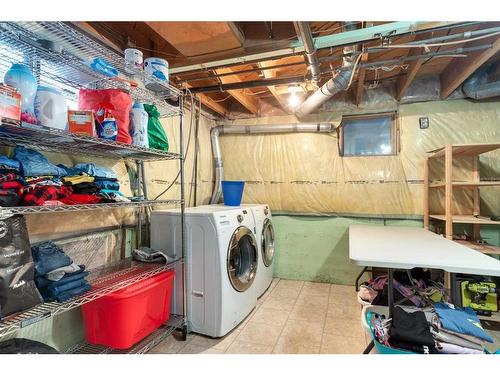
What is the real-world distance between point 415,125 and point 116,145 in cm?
311

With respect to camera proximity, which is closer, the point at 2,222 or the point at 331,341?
the point at 2,222

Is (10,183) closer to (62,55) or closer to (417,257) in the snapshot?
(62,55)

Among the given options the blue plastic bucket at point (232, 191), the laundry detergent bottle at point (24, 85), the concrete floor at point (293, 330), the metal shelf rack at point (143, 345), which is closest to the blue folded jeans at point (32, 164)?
the laundry detergent bottle at point (24, 85)

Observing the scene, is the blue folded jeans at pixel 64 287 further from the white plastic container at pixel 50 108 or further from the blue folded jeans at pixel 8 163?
the white plastic container at pixel 50 108

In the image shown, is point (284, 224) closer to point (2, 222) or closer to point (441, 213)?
point (441, 213)

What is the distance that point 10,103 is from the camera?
1.05 meters

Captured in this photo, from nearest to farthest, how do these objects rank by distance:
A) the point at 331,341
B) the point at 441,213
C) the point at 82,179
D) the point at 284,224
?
the point at 82,179 < the point at 331,341 < the point at 441,213 < the point at 284,224

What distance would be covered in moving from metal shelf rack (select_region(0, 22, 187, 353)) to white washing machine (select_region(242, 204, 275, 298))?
88 cm

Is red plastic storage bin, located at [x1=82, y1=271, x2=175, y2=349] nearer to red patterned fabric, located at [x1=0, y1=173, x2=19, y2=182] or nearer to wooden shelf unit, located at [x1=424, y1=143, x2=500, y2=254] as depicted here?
Result: red patterned fabric, located at [x1=0, y1=173, x2=19, y2=182]

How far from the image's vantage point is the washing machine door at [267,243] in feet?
9.45

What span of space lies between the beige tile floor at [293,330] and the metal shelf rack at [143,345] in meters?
0.11

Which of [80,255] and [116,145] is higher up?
[116,145]

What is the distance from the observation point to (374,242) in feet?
6.12
